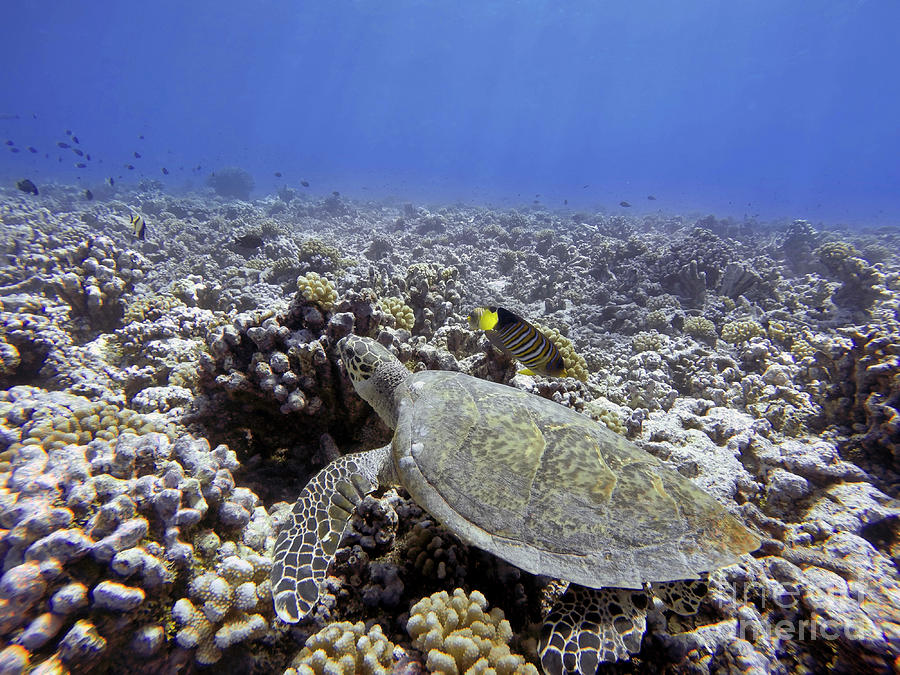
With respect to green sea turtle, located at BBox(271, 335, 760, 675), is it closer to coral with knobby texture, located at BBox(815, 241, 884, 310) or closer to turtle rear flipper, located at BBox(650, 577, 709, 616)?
turtle rear flipper, located at BBox(650, 577, 709, 616)

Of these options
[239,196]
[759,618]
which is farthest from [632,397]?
[239,196]

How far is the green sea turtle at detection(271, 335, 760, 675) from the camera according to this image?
2.06 metres

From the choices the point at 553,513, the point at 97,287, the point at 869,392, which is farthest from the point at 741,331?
the point at 97,287

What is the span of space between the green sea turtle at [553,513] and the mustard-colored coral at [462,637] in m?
0.25

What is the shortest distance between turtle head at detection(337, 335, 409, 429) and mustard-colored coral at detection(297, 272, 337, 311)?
0.95m

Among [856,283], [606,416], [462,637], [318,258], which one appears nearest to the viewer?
[462,637]

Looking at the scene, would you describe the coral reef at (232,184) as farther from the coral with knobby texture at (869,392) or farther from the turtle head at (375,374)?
the coral with knobby texture at (869,392)

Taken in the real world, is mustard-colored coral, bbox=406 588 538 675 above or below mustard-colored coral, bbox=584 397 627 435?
below

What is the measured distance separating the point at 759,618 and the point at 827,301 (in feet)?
30.6

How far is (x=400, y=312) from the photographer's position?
205 inches

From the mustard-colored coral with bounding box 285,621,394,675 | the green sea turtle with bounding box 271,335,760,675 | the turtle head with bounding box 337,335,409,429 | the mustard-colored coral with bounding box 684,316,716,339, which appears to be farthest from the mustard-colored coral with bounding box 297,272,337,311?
the mustard-colored coral with bounding box 684,316,716,339

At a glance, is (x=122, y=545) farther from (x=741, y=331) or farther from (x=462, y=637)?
(x=741, y=331)

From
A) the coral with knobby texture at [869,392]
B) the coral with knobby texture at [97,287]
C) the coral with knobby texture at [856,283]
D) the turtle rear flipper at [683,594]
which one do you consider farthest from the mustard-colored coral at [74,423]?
the coral with knobby texture at [856,283]

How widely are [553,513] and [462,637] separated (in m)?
0.85
